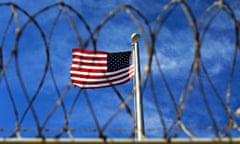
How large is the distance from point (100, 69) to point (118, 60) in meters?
1.79

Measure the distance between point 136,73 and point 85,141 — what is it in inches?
325

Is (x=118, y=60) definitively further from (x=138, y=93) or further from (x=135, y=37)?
(x=138, y=93)

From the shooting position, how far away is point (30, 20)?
735cm

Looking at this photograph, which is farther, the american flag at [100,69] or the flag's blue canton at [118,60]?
the flag's blue canton at [118,60]

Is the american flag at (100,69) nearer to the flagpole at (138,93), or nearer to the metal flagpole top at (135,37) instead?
the flagpole at (138,93)

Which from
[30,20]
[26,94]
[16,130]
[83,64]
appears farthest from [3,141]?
[83,64]

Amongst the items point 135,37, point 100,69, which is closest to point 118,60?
point 135,37

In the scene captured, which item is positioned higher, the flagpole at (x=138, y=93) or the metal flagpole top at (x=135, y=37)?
the metal flagpole top at (x=135, y=37)

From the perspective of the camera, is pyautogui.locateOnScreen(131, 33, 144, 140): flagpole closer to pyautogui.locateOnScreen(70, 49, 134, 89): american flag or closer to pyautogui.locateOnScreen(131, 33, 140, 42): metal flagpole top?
pyautogui.locateOnScreen(131, 33, 140, 42): metal flagpole top

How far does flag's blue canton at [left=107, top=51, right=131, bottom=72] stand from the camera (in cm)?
1669

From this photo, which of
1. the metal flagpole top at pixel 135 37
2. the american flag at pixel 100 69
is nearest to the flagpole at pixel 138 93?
the metal flagpole top at pixel 135 37

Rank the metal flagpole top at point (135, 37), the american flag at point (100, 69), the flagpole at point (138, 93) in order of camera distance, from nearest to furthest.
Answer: the flagpole at point (138, 93)
the american flag at point (100, 69)
the metal flagpole top at point (135, 37)

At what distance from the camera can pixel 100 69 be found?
15578mm

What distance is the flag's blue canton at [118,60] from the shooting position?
54.7 ft
